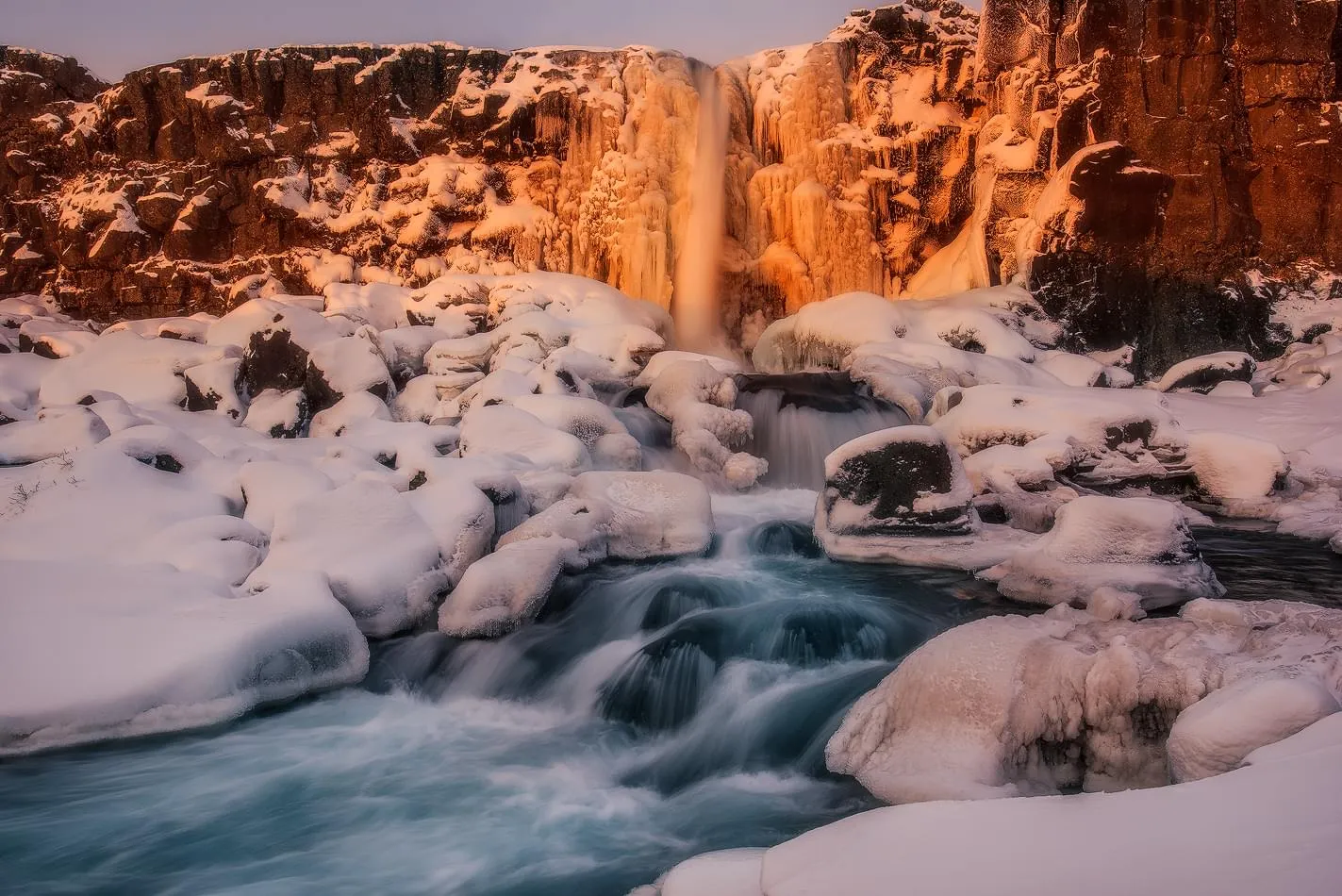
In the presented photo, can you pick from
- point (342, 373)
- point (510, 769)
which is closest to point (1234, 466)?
point (510, 769)

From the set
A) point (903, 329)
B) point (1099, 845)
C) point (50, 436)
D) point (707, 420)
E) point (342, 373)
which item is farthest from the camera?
point (903, 329)

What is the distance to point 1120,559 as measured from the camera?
5277mm

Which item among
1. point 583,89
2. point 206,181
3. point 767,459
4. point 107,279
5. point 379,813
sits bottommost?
point 379,813

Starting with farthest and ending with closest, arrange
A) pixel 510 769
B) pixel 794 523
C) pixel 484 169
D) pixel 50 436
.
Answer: pixel 484 169 < pixel 794 523 < pixel 50 436 < pixel 510 769

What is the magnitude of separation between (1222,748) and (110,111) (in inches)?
899

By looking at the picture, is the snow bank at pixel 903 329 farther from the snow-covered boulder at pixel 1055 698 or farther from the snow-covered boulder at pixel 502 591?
the snow-covered boulder at pixel 1055 698

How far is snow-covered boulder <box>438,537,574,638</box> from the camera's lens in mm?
5402

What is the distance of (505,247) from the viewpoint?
1664cm

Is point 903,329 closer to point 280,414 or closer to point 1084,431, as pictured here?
point 1084,431

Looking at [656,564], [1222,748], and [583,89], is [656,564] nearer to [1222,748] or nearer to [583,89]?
[1222,748]

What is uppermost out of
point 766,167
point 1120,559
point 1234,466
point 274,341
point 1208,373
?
point 766,167

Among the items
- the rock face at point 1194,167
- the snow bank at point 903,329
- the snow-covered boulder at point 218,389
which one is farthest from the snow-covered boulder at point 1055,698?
the rock face at point 1194,167

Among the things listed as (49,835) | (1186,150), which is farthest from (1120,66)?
(49,835)

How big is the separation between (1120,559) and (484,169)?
1525cm
